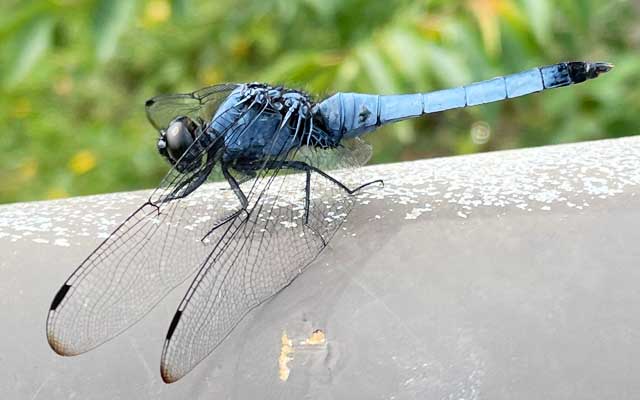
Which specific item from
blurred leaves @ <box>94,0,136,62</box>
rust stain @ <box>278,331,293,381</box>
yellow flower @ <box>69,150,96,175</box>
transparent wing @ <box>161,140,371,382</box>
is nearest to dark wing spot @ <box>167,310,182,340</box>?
transparent wing @ <box>161,140,371,382</box>

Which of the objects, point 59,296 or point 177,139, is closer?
point 59,296

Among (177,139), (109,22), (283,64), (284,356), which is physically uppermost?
(109,22)

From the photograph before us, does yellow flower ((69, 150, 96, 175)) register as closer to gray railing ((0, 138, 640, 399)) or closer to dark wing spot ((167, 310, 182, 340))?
gray railing ((0, 138, 640, 399))

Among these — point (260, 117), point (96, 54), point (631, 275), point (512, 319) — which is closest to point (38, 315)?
point (512, 319)

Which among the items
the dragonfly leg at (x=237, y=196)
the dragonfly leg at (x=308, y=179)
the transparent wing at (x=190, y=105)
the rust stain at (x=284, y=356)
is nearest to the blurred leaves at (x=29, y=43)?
the transparent wing at (x=190, y=105)

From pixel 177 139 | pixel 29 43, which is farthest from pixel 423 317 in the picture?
pixel 29 43

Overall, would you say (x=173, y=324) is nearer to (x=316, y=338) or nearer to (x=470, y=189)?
(x=316, y=338)
